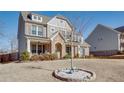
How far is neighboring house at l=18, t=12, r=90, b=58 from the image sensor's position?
11.9 metres

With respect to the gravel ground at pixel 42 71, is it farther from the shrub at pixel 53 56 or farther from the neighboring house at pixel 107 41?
the neighboring house at pixel 107 41

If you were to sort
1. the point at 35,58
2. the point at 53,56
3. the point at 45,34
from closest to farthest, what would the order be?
1. the point at 35,58
2. the point at 53,56
3. the point at 45,34

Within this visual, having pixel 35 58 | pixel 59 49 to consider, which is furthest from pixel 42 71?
pixel 59 49

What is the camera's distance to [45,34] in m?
13.8

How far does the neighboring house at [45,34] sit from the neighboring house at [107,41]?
153 inches

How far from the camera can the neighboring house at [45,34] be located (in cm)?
1185

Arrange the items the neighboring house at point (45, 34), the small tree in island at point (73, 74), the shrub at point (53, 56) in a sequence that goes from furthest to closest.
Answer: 1. the neighboring house at point (45, 34)
2. the shrub at point (53, 56)
3. the small tree in island at point (73, 74)

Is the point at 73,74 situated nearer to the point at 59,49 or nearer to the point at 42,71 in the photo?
the point at 42,71

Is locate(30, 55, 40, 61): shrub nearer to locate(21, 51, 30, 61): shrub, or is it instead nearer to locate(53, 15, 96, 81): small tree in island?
locate(21, 51, 30, 61): shrub

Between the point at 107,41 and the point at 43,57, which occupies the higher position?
the point at 107,41

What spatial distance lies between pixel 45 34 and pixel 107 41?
7067 millimetres

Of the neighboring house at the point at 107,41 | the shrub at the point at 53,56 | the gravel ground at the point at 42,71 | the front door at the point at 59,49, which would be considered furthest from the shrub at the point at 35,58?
the neighboring house at the point at 107,41
